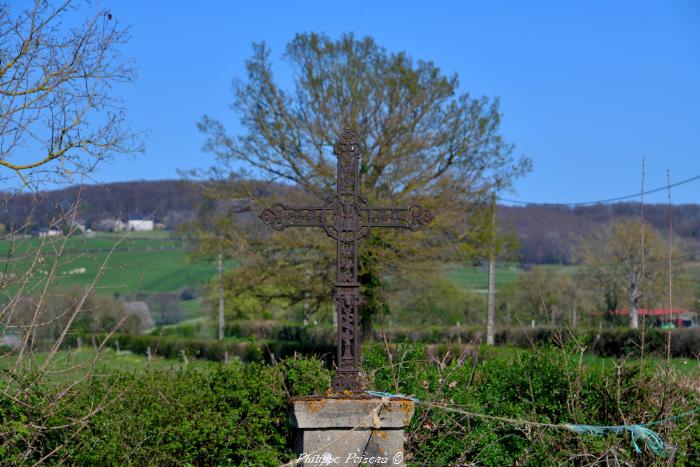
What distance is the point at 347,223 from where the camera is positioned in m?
5.86

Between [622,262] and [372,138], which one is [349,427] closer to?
[372,138]

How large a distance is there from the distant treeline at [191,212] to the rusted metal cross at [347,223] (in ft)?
6.57

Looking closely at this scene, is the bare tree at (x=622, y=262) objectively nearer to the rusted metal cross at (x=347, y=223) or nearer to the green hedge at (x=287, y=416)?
the green hedge at (x=287, y=416)

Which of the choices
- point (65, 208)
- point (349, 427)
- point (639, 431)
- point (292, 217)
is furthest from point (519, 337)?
point (349, 427)

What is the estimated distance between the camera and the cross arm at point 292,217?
595 cm

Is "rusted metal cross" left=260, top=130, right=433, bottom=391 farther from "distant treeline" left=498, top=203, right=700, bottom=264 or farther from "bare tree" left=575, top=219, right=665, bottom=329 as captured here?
"bare tree" left=575, top=219, right=665, bottom=329

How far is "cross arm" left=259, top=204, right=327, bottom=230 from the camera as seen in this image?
5.95 metres

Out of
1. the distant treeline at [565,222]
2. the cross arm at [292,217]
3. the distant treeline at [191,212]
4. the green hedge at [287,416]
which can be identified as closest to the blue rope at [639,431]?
the green hedge at [287,416]

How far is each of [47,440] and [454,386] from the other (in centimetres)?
342

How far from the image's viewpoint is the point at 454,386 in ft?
23.6

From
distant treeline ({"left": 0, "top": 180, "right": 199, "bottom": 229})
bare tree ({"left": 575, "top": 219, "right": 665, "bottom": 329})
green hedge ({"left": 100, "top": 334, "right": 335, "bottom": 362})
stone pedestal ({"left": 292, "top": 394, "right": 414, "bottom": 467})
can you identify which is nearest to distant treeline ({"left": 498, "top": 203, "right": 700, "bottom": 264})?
bare tree ({"left": 575, "top": 219, "right": 665, "bottom": 329})

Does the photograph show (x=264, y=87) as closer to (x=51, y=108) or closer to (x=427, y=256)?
(x=427, y=256)

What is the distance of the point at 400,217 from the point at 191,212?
19.0 m

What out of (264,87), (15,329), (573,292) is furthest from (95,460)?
(573,292)
